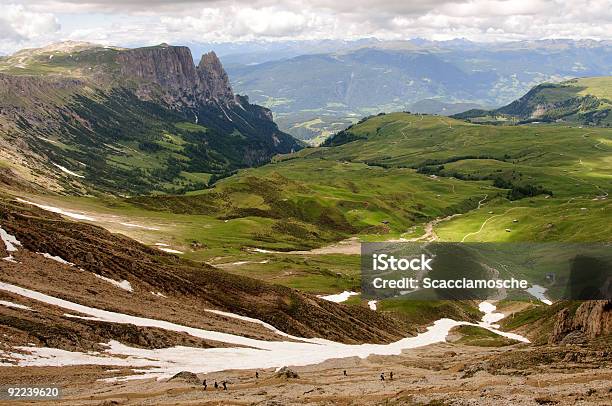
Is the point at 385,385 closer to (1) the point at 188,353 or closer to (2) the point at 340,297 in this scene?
(1) the point at 188,353

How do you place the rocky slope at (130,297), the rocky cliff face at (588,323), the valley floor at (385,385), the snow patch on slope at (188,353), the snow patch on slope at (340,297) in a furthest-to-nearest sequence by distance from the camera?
1. the snow patch on slope at (340,297)
2. the rocky cliff face at (588,323)
3. the rocky slope at (130,297)
4. the snow patch on slope at (188,353)
5. the valley floor at (385,385)

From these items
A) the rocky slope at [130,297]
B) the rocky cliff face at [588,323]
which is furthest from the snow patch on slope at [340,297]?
the rocky cliff face at [588,323]

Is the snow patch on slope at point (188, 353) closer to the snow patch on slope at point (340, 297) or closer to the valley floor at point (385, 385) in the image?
the valley floor at point (385, 385)

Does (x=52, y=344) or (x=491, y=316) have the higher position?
(x=52, y=344)

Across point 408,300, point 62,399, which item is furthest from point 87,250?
point 408,300

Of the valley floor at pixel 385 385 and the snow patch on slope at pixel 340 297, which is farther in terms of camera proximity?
the snow patch on slope at pixel 340 297

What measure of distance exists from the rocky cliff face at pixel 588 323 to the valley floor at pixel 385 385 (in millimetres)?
14966

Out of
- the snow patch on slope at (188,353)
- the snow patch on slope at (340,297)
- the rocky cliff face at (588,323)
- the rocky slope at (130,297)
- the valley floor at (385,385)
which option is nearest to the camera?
the valley floor at (385,385)

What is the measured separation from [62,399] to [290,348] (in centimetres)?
4382

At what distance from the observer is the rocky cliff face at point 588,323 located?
8488cm

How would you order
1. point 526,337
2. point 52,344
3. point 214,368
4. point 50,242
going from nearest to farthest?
point 52,344
point 214,368
point 50,242
point 526,337

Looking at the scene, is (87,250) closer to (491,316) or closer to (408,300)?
(408,300)

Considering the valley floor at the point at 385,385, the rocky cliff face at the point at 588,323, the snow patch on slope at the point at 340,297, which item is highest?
the valley floor at the point at 385,385

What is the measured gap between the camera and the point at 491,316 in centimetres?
17738
